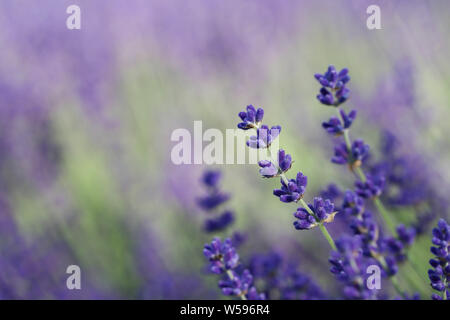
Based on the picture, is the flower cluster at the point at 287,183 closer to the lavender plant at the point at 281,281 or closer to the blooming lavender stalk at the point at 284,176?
the blooming lavender stalk at the point at 284,176

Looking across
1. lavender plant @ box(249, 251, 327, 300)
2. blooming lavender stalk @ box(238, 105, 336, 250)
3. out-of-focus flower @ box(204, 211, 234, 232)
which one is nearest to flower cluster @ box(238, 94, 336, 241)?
blooming lavender stalk @ box(238, 105, 336, 250)

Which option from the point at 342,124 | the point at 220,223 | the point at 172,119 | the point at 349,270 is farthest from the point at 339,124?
the point at 172,119

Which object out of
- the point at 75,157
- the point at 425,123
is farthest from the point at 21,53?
the point at 425,123

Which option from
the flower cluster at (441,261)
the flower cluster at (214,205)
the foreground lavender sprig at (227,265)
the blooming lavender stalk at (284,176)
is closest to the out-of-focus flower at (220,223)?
the flower cluster at (214,205)

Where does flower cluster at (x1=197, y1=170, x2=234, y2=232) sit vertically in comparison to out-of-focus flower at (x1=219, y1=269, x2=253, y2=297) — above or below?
above

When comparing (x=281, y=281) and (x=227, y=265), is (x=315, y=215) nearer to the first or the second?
(x=227, y=265)

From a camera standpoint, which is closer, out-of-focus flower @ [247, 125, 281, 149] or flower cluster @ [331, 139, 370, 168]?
out-of-focus flower @ [247, 125, 281, 149]

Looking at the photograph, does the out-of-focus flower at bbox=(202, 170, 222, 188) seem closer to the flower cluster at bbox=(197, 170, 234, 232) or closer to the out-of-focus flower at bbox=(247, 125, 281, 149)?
the flower cluster at bbox=(197, 170, 234, 232)
